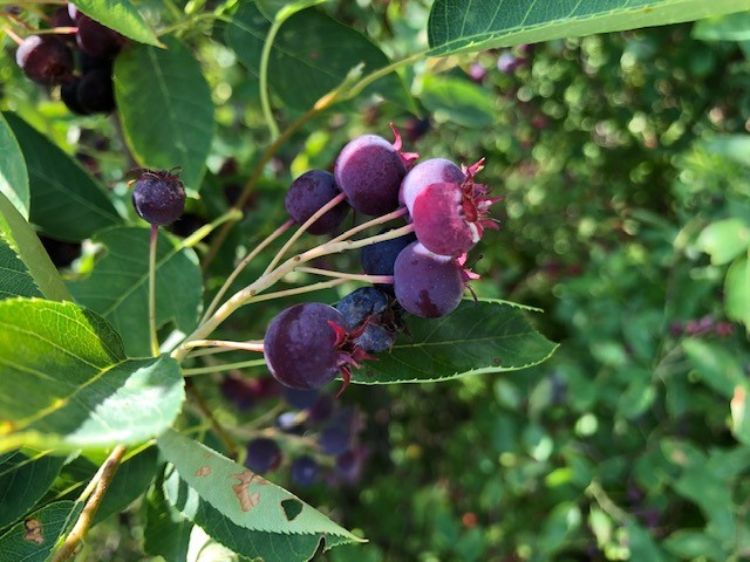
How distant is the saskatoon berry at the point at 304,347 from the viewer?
68 cm

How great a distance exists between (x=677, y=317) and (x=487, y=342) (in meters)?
1.42

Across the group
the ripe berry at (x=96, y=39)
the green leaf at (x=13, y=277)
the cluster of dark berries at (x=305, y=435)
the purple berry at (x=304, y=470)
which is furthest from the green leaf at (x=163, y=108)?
the purple berry at (x=304, y=470)

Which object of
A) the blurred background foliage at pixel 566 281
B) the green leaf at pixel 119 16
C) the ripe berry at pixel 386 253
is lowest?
the blurred background foliage at pixel 566 281

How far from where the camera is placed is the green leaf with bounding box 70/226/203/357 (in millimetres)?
1104

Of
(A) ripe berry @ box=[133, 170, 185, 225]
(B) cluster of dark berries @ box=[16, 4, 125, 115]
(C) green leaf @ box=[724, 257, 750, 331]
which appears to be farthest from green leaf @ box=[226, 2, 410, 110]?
(C) green leaf @ box=[724, 257, 750, 331]

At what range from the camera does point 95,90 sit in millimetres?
1137

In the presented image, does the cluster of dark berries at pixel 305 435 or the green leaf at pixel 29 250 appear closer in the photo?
the green leaf at pixel 29 250

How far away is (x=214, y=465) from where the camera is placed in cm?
78

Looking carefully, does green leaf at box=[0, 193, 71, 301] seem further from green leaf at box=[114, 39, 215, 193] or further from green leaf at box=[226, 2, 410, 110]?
green leaf at box=[226, 2, 410, 110]

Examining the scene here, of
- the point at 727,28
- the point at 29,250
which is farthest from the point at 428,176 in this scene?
the point at 727,28

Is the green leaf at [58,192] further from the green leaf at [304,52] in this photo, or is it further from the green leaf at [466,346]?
the green leaf at [466,346]

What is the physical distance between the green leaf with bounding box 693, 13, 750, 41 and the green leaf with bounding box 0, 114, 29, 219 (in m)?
1.15

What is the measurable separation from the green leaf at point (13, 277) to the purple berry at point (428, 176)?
1.39 ft

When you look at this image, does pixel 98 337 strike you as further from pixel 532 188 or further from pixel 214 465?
pixel 532 188
